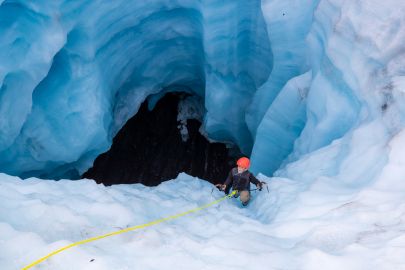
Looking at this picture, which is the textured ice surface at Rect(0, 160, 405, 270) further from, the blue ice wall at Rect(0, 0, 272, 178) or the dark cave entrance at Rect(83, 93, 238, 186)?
the dark cave entrance at Rect(83, 93, 238, 186)

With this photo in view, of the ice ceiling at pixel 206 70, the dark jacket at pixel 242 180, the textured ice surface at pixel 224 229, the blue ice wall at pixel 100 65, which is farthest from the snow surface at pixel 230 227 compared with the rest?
the blue ice wall at pixel 100 65

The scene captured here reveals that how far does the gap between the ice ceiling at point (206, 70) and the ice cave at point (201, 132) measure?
0.07 ft

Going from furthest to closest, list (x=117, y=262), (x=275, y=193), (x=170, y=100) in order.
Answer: (x=170, y=100) < (x=275, y=193) < (x=117, y=262)

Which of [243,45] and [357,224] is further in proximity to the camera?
[243,45]

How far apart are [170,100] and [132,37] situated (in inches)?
103

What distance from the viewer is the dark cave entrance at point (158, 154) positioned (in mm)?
7930

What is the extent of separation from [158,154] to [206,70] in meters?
2.23

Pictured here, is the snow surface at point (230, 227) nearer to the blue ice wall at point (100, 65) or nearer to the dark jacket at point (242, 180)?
the dark jacket at point (242, 180)

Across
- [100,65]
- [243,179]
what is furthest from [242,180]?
[100,65]

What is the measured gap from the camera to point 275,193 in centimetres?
430

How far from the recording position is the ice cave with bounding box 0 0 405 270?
2947mm

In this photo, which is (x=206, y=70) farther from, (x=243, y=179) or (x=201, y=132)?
(x=243, y=179)

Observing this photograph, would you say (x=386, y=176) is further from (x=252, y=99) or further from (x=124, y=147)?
(x=124, y=147)

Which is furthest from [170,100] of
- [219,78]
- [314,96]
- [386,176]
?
[386,176]
